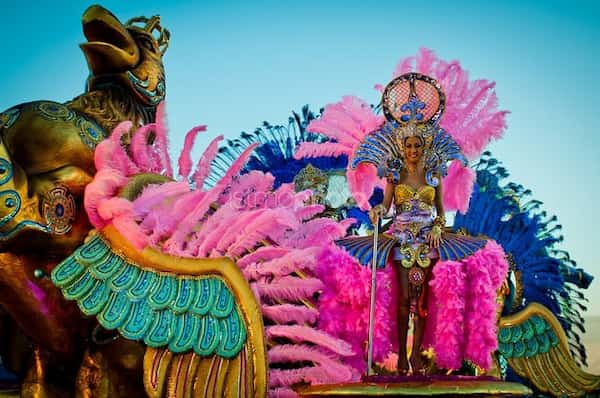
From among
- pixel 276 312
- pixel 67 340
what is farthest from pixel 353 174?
pixel 67 340

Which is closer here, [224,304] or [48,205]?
[224,304]

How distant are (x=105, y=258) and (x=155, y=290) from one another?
0.83 feet

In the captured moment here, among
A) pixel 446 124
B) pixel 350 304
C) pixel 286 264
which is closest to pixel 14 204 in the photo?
pixel 286 264

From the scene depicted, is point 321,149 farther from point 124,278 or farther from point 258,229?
point 124,278

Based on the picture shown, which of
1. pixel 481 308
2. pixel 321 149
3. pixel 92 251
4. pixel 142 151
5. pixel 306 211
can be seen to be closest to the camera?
pixel 92 251

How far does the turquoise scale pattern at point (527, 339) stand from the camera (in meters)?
6.18

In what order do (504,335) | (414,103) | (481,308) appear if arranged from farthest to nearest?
(504,335) → (414,103) → (481,308)

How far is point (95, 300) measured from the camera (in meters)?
3.30

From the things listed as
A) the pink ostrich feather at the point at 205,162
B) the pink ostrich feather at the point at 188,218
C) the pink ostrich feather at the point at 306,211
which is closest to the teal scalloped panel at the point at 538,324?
the pink ostrich feather at the point at 306,211

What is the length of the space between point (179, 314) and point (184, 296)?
0.23 feet

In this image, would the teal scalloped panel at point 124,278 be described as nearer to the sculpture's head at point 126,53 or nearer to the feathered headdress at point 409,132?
the sculpture's head at point 126,53

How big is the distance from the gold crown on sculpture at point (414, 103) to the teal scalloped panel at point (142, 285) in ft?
5.96

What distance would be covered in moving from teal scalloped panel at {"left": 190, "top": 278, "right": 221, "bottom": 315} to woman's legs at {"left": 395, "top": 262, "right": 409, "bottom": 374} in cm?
131

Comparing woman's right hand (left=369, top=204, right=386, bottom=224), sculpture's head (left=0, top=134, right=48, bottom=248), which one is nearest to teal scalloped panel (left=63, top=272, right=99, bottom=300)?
sculpture's head (left=0, top=134, right=48, bottom=248)
